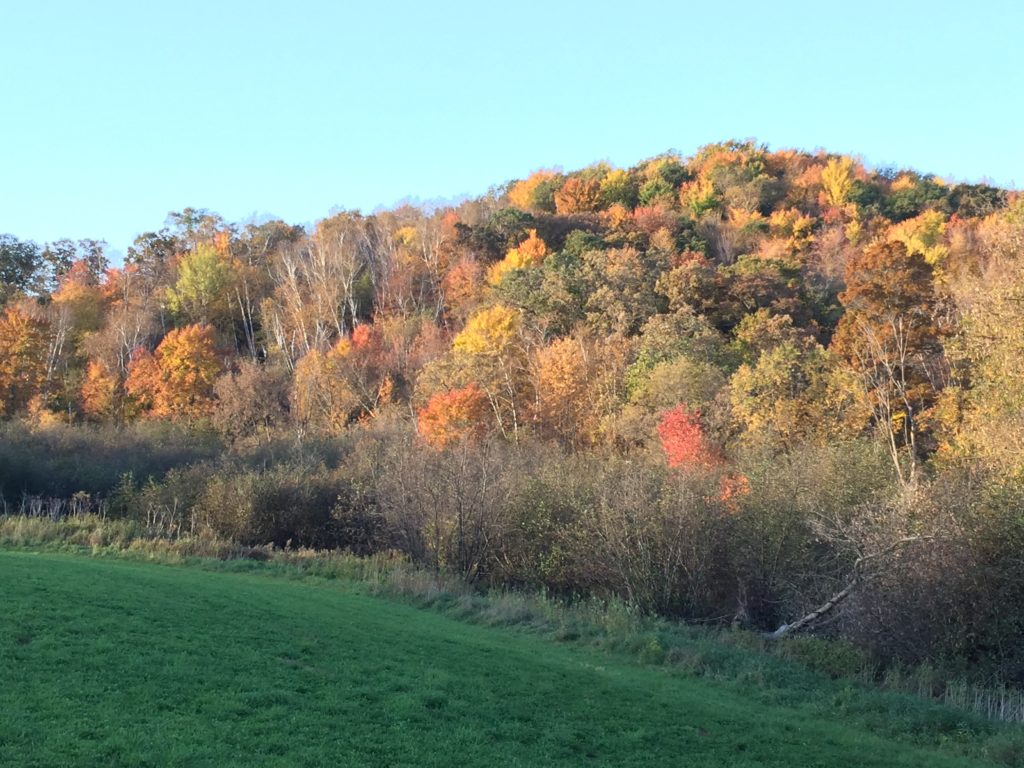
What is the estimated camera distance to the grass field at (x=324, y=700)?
8039 mm

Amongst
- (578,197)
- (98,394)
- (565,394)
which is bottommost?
(98,394)

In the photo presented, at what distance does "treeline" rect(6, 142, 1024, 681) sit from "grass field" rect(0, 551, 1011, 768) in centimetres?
802

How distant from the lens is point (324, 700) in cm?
986

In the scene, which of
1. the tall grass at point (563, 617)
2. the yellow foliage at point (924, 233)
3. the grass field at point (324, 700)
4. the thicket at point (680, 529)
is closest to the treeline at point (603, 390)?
the thicket at point (680, 529)

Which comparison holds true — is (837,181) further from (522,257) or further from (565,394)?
(565,394)

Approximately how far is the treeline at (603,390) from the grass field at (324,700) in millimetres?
8022

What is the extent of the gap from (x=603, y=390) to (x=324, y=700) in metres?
38.1

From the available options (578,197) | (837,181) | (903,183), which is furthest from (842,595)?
(903,183)

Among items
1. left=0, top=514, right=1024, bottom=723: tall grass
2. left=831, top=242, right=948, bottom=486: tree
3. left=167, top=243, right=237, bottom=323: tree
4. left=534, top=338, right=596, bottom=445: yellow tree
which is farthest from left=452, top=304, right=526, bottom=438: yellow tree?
left=167, top=243, right=237, bottom=323: tree

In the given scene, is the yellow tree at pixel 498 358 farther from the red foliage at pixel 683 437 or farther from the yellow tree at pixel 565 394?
the red foliage at pixel 683 437

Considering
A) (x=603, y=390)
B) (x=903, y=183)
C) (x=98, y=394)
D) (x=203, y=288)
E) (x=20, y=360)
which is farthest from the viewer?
(x=903, y=183)

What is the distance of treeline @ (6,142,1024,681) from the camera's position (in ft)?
73.0

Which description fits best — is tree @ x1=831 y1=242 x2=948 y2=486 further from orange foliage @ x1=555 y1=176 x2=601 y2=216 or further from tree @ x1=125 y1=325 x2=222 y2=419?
orange foliage @ x1=555 y1=176 x2=601 y2=216

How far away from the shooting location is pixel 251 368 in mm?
61469
